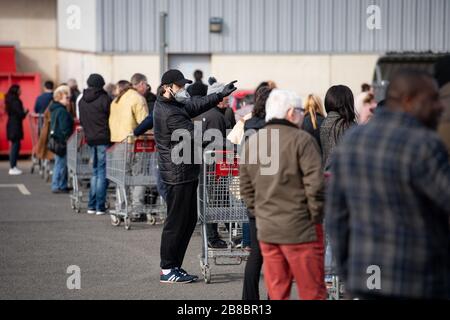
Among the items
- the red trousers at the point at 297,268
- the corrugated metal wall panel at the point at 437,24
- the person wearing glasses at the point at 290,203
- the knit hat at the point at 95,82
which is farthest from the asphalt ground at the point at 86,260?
the corrugated metal wall panel at the point at 437,24

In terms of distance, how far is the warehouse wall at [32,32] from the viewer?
3159cm

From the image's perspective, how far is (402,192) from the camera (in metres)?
5.62

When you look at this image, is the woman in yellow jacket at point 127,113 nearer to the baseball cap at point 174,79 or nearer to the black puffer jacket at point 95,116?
the black puffer jacket at point 95,116

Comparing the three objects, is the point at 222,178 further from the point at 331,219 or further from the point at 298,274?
the point at 331,219

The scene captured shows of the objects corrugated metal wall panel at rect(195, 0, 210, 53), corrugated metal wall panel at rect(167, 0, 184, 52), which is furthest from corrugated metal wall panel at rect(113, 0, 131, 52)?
corrugated metal wall panel at rect(195, 0, 210, 53)

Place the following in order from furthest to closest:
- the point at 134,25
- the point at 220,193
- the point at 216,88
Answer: the point at 134,25, the point at 216,88, the point at 220,193

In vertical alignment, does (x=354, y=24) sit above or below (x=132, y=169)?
above

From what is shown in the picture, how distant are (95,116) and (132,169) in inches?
61.6

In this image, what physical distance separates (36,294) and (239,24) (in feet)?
61.7

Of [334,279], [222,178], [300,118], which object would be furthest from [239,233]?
[300,118]

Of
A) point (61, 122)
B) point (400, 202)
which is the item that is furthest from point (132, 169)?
point (400, 202)

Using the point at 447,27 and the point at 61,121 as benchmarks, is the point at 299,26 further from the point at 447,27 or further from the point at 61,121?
the point at 61,121

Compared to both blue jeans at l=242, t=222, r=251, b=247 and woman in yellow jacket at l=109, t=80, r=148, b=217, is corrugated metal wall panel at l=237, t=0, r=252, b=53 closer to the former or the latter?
woman in yellow jacket at l=109, t=80, r=148, b=217

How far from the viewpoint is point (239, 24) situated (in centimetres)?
2823
